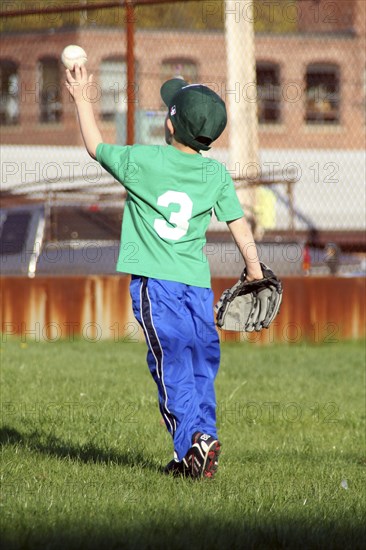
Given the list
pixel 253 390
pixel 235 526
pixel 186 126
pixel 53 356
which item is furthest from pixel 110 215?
pixel 235 526

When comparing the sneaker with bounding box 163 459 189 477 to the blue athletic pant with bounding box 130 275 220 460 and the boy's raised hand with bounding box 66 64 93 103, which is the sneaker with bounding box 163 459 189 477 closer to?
the blue athletic pant with bounding box 130 275 220 460

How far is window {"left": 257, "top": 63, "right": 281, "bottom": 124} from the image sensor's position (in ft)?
84.9

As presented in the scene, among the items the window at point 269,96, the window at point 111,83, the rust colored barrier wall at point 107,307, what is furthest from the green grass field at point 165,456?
the window at point 269,96

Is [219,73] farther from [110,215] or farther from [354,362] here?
[354,362]

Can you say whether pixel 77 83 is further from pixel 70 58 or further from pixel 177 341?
pixel 177 341

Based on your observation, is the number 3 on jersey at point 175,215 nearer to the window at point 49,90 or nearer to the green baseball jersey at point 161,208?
the green baseball jersey at point 161,208

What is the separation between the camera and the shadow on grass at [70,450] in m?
5.46

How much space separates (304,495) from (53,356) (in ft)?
18.8

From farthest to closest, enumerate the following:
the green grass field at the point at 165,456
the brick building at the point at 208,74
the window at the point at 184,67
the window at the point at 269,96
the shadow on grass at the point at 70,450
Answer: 1. the window at the point at 184,67
2. the window at the point at 269,96
3. the brick building at the point at 208,74
4. the shadow on grass at the point at 70,450
5. the green grass field at the point at 165,456

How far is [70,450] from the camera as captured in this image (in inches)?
228

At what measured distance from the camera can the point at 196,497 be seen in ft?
14.4

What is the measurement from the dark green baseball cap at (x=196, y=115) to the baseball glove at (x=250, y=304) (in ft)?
2.22

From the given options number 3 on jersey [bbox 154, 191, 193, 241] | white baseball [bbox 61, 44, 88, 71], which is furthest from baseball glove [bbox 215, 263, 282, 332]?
white baseball [bbox 61, 44, 88, 71]

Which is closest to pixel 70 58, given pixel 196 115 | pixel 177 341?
pixel 196 115
